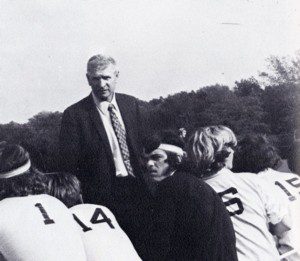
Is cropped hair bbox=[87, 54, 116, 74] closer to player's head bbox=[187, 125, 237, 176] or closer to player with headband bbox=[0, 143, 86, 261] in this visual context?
player's head bbox=[187, 125, 237, 176]

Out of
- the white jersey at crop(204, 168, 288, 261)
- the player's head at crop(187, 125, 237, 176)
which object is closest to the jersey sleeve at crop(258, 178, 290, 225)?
the white jersey at crop(204, 168, 288, 261)

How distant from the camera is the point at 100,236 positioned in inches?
127

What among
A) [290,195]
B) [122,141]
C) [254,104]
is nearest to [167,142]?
[122,141]

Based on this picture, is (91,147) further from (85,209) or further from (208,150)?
(208,150)

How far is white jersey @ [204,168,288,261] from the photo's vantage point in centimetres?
343

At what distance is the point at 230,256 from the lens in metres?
2.88

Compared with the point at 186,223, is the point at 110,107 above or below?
above

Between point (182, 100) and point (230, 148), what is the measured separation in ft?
124

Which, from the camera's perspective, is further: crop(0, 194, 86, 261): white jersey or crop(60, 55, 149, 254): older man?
crop(60, 55, 149, 254): older man

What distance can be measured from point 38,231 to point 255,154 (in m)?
1.82

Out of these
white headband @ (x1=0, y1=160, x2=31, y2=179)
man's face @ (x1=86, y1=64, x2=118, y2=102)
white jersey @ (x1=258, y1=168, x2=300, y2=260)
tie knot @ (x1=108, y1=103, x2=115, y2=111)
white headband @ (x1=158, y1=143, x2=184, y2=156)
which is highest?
man's face @ (x1=86, y1=64, x2=118, y2=102)

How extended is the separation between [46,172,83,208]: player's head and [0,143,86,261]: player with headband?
26 centimetres

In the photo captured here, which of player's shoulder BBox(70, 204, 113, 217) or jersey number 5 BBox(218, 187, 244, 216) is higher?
player's shoulder BBox(70, 204, 113, 217)

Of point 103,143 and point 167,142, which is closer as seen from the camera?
point 103,143
